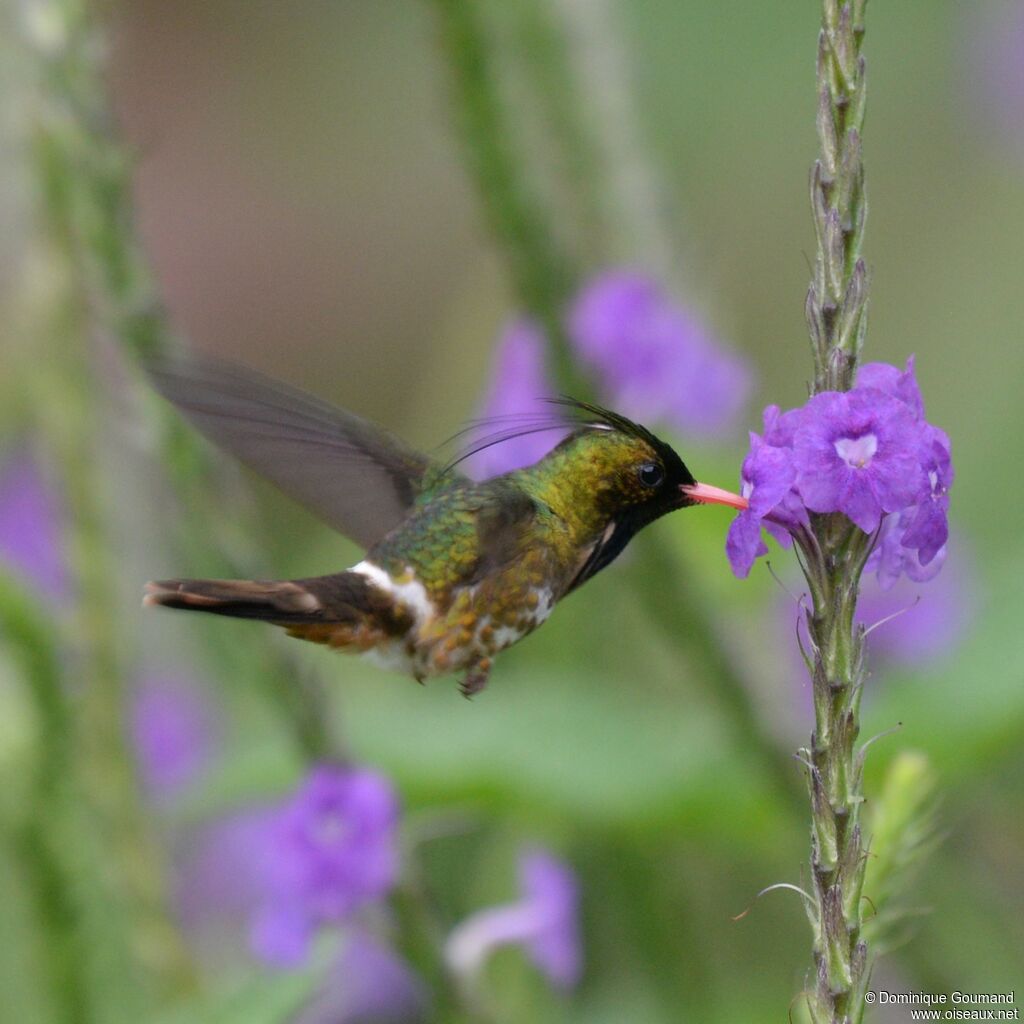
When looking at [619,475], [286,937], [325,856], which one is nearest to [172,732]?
[286,937]

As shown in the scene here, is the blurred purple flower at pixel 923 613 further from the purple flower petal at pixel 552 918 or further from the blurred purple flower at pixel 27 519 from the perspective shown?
the blurred purple flower at pixel 27 519

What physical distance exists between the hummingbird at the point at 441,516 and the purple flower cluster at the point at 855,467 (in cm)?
26

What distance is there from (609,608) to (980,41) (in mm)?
3385

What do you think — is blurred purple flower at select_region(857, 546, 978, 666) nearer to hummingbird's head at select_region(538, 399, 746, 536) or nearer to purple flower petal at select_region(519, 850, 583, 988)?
purple flower petal at select_region(519, 850, 583, 988)

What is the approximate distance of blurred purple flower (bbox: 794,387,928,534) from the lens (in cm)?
117

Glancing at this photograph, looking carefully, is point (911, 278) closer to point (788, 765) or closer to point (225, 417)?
point (788, 765)

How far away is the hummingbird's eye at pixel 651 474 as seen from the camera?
5.12ft

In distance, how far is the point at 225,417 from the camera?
1.60 m

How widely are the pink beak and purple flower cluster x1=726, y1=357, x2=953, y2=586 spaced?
4 cm

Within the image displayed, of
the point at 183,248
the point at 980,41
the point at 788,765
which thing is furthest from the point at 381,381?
the point at 788,765

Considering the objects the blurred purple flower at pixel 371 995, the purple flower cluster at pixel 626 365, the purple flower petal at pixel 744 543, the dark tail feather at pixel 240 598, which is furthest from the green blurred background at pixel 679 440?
the purple flower petal at pixel 744 543

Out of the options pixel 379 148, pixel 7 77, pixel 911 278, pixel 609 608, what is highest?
pixel 379 148

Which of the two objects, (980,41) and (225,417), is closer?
(225,417)
